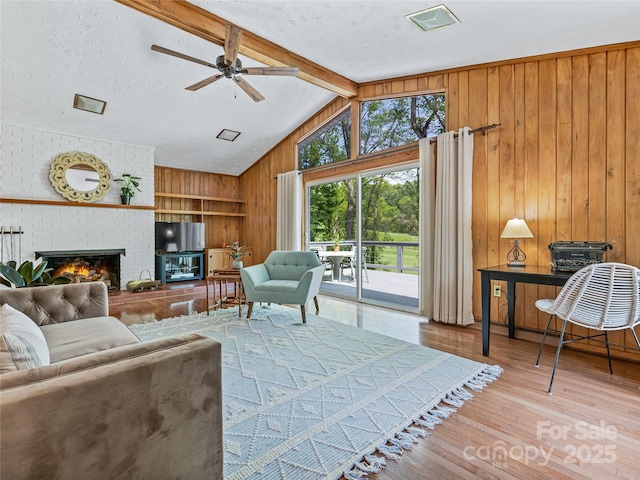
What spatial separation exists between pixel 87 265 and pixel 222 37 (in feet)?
14.3

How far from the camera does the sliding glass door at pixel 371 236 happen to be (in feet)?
14.9

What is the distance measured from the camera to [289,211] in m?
6.04

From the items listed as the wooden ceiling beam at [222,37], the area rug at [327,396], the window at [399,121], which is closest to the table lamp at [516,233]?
the area rug at [327,396]

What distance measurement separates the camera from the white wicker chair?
2150 millimetres

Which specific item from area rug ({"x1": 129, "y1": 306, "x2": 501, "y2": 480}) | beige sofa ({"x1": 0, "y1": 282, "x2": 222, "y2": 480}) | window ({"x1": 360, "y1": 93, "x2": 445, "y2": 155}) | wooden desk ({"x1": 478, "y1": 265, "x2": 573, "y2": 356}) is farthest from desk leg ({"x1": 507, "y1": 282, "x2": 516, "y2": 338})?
beige sofa ({"x1": 0, "y1": 282, "x2": 222, "y2": 480})

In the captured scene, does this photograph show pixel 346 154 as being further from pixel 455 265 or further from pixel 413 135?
pixel 455 265

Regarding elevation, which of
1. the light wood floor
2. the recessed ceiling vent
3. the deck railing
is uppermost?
the recessed ceiling vent

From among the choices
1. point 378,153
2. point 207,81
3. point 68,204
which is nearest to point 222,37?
point 207,81

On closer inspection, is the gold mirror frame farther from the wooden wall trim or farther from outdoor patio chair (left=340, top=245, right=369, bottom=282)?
the wooden wall trim

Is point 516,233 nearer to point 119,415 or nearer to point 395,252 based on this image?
point 395,252

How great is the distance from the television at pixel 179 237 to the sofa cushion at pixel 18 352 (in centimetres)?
538

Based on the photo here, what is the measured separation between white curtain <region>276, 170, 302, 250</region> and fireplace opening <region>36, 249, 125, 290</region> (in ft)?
8.98

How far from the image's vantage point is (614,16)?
241 centimetres

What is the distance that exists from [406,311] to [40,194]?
5.57 meters
